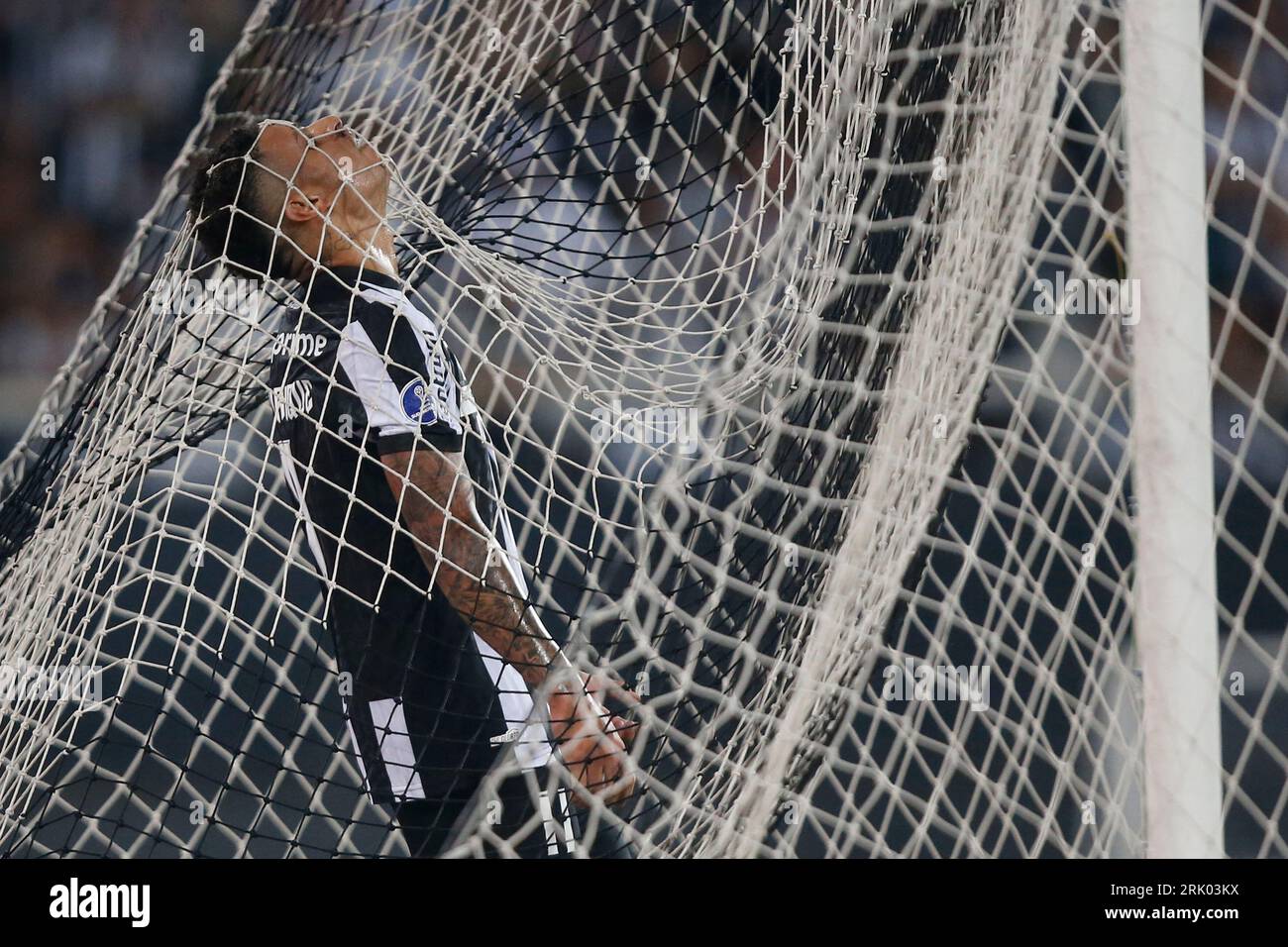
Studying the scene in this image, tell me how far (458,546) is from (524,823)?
32 cm

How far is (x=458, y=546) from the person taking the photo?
1.39m

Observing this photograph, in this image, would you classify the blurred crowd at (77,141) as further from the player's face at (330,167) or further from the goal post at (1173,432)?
the goal post at (1173,432)

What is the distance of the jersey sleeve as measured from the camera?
1.38 metres

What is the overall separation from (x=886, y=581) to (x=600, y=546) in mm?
1008

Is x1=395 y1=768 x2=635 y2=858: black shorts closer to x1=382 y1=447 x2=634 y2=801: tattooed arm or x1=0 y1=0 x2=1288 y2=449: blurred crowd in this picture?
x1=382 y1=447 x2=634 y2=801: tattooed arm

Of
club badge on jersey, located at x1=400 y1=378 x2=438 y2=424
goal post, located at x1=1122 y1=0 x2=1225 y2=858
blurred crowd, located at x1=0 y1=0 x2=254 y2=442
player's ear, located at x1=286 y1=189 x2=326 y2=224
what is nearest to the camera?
goal post, located at x1=1122 y1=0 x2=1225 y2=858

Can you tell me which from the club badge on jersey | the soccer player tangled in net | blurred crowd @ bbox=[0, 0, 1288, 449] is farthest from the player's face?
blurred crowd @ bbox=[0, 0, 1288, 449]

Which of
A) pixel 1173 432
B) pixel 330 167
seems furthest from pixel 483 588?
pixel 1173 432

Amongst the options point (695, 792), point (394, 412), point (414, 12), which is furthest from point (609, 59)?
point (695, 792)

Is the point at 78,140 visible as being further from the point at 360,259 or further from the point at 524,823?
the point at 524,823

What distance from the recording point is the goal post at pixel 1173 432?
127cm

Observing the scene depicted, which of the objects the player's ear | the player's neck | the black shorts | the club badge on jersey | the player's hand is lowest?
the black shorts

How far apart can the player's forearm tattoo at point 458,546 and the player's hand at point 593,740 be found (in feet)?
0.15

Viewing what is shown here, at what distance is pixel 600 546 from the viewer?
247cm
